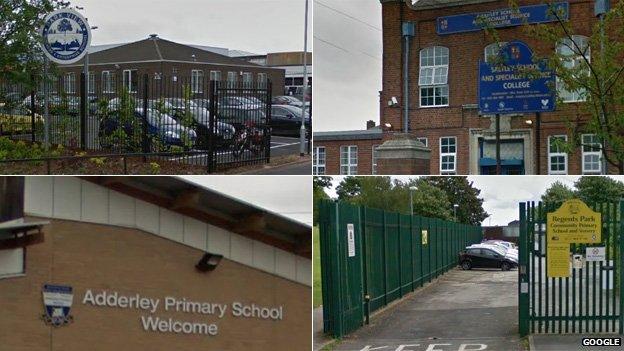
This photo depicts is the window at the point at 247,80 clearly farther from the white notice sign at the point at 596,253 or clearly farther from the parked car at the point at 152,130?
the white notice sign at the point at 596,253

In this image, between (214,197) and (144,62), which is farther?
(144,62)

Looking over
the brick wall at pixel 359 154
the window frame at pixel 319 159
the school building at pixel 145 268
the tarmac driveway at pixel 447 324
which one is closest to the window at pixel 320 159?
the window frame at pixel 319 159

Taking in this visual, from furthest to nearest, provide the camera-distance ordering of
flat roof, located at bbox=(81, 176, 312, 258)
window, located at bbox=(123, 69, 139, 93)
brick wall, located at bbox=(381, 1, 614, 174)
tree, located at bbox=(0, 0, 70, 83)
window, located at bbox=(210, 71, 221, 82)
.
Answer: brick wall, located at bbox=(381, 1, 614, 174) < window, located at bbox=(123, 69, 139, 93) < tree, located at bbox=(0, 0, 70, 83) < window, located at bbox=(210, 71, 221, 82) < flat roof, located at bbox=(81, 176, 312, 258)

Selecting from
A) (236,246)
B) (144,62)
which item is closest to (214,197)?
(236,246)

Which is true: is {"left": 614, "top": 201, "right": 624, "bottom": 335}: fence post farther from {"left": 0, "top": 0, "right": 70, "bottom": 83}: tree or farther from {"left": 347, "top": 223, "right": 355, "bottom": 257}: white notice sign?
{"left": 0, "top": 0, "right": 70, "bottom": 83}: tree

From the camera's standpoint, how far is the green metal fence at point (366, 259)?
347 inches

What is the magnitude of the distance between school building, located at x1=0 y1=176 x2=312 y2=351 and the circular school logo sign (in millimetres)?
2126

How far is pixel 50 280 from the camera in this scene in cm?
775

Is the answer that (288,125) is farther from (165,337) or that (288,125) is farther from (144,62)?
(165,337)

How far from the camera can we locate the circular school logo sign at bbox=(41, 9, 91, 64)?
9547 mm

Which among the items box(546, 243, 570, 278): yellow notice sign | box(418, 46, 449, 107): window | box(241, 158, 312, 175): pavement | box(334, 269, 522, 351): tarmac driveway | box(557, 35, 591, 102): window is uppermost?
box(418, 46, 449, 107): window

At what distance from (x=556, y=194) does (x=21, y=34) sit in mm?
6481

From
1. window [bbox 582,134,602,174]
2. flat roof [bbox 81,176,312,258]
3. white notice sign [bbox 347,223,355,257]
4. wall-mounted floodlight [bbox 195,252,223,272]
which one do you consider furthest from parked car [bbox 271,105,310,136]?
window [bbox 582,134,602,174]

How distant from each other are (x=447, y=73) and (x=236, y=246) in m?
11.6
